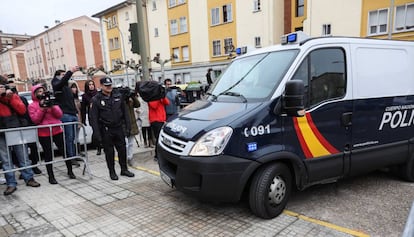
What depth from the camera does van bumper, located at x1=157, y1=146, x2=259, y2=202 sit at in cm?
324

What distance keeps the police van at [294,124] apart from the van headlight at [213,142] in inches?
0.5

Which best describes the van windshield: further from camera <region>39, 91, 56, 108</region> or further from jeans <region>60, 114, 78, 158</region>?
jeans <region>60, 114, 78, 158</region>

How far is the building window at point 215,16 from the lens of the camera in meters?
26.1

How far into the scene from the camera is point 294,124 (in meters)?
3.56

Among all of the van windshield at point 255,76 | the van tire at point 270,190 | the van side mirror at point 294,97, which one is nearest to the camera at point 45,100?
the van windshield at point 255,76

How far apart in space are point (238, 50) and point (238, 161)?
2462 millimetres

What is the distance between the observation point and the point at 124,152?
542 cm

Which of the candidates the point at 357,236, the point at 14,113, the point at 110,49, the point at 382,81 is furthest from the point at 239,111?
the point at 110,49

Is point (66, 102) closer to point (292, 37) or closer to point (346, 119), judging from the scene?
point (292, 37)

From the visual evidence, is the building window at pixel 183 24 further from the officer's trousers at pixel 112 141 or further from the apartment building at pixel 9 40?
the apartment building at pixel 9 40

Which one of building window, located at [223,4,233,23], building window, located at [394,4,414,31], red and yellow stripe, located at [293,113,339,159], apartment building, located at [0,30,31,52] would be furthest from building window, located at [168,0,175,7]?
apartment building, located at [0,30,31,52]

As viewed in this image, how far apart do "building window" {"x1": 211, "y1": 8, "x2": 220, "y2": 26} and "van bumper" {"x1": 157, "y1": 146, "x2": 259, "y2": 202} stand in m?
24.8

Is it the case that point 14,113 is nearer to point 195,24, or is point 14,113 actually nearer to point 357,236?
point 357,236

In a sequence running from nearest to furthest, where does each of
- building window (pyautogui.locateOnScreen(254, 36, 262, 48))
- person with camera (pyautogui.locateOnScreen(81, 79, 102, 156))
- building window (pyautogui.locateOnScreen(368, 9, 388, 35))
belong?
person with camera (pyautogui.locateOnScreen(81, 79, 102, 156)), building window (pyautogui.locateOnScreen(368, 9, 388, 35)), building window (pyautogui.locateOnScreen(254, 36, 262, 48))
